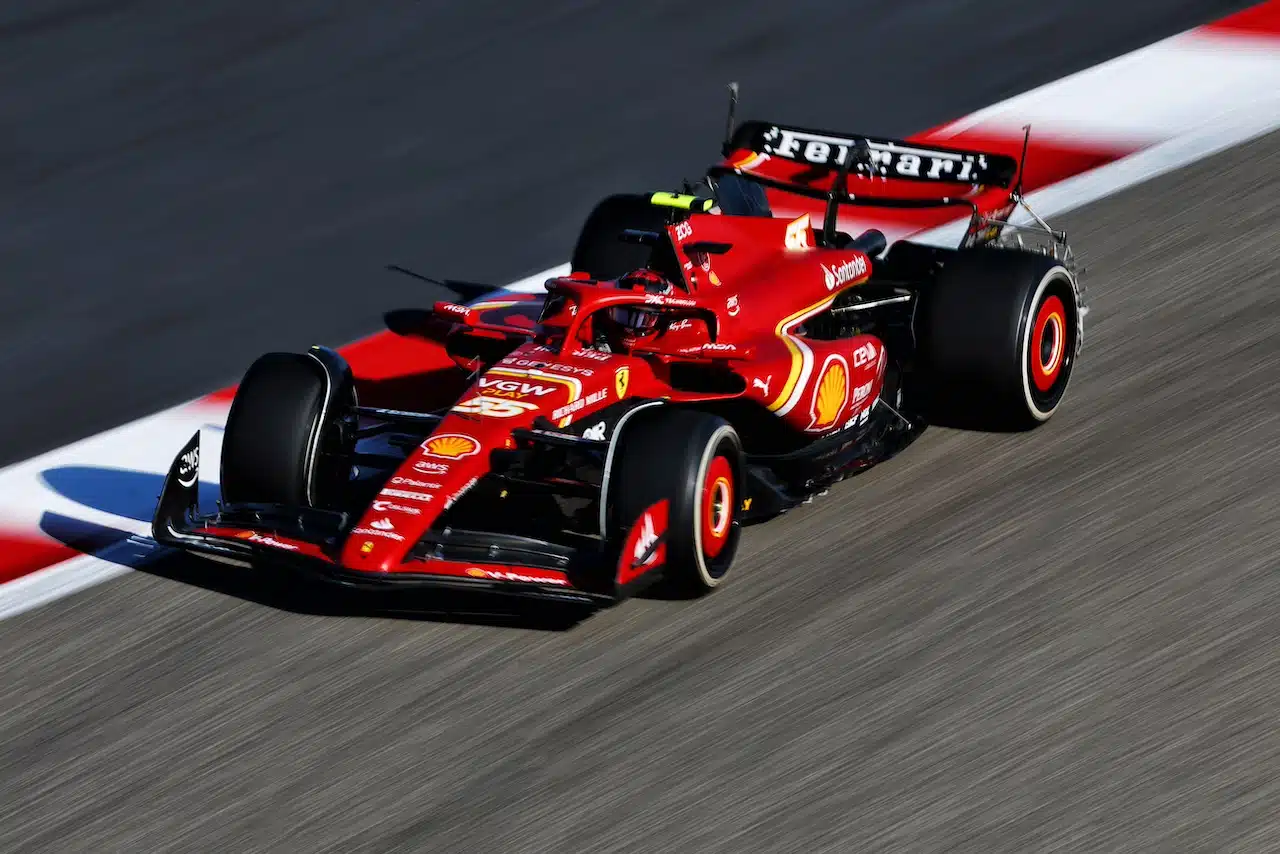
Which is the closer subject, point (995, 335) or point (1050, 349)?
point (995, 335)

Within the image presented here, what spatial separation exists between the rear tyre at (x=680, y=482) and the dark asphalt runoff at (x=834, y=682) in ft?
0.78

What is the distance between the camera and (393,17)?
1320cm

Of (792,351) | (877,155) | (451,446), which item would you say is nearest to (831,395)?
(792,351)

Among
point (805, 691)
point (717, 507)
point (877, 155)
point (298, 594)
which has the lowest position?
point (805, 691)

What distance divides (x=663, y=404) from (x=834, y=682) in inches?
53.1

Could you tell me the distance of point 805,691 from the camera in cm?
613

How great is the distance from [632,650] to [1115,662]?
1550 millimetres

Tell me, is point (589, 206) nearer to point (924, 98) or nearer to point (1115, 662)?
point (924, 98)

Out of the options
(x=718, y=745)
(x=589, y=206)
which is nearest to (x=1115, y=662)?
(x=718, y=745)

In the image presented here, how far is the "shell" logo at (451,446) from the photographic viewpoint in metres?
6.78

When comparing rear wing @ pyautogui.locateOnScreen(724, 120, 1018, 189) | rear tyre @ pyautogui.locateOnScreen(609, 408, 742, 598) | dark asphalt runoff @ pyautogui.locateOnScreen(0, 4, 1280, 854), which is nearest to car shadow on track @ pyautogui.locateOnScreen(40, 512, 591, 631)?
dark asphalt runoff @ pyautogui.locateOnScreen(0, 4, 1280, 854)

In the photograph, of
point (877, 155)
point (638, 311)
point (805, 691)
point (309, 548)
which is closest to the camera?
point (805, 691)

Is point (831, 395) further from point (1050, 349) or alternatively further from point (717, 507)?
point (1050, 349)

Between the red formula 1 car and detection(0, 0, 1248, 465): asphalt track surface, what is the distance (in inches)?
74.5
